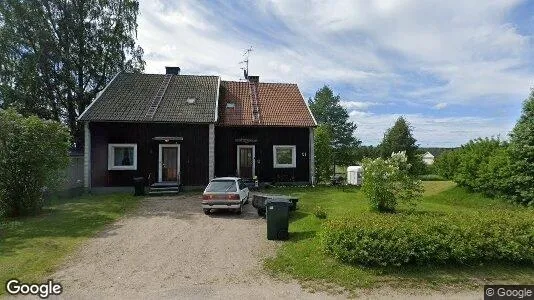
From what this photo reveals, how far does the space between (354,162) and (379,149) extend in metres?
3.54

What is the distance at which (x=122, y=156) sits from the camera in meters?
19.3

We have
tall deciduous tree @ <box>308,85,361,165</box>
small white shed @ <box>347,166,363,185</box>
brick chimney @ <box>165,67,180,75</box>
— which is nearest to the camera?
brick chimney @ <box>165,67,180,75</box>

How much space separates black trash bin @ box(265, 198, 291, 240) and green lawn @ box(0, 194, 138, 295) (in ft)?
17.6

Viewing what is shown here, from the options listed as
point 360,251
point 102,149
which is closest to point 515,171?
point 360,251

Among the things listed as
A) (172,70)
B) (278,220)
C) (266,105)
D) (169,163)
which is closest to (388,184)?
(278,220)

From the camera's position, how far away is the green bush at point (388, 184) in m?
12.0

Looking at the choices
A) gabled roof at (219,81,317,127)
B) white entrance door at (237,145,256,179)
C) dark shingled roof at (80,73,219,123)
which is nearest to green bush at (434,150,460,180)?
gabled roof at (219,81,317,127)

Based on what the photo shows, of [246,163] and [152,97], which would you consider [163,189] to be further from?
[152,97]

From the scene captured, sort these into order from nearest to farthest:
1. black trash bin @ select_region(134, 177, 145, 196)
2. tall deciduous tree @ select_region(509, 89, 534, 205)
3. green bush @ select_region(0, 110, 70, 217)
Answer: green bush @ select_region(0, 110, 70, 217) < tall deciduous tree @ select_region(509, 89, 534, 205) < black trash bin @ select_region(134, 177, 145, 196)

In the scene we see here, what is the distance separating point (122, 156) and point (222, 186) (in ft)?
30.0

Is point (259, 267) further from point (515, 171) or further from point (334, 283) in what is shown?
point (515, 171)

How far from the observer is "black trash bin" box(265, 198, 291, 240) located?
9.51 metres

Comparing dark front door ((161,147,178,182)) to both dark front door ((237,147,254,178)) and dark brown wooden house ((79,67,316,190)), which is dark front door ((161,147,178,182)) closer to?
dark brown wooden house ((79,67,316,190))

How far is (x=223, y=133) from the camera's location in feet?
67.3
